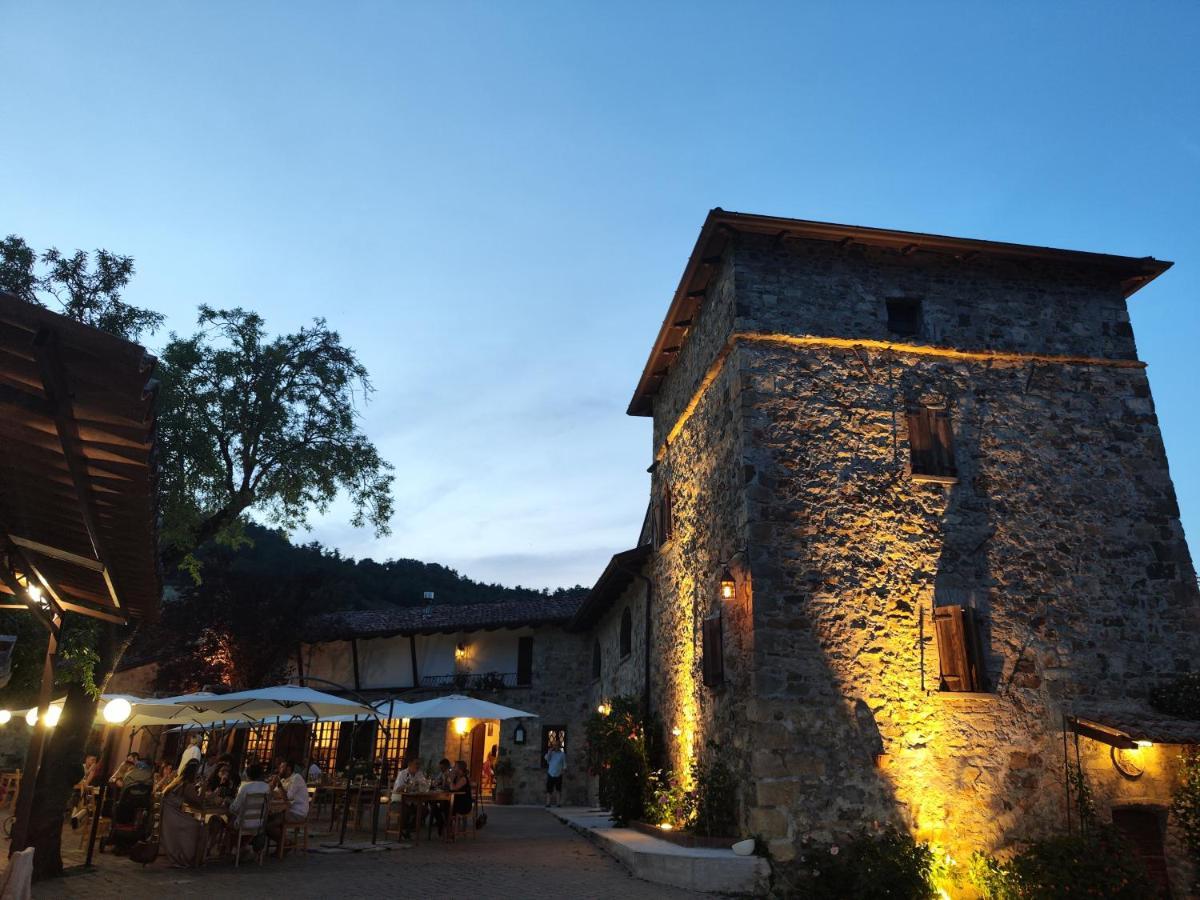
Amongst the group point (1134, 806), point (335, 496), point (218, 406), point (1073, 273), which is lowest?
point (1134, 806)

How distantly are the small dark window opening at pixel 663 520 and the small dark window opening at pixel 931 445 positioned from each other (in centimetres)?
461

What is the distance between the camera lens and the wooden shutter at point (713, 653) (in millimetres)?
9703

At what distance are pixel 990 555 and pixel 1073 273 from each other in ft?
14.8

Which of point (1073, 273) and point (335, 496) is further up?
point (1073, 273)

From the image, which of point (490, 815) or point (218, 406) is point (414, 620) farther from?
point (218, 406)

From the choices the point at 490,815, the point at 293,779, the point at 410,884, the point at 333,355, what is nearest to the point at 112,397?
the point at 410,884

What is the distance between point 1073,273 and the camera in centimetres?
1106

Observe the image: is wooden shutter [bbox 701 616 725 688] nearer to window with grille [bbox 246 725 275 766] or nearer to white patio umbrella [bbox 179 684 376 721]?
white patio umbrella [bbox 179 684 376 721]

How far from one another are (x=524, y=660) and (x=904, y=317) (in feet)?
55.0

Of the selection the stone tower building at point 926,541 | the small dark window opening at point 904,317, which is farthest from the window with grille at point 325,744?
the small dark window opening at point 904,317

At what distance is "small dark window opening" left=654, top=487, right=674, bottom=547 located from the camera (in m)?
13.5

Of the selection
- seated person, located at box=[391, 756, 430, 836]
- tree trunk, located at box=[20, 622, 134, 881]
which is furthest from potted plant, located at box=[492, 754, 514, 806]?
tree trunk, located at box=[20, 622, 134, 881]

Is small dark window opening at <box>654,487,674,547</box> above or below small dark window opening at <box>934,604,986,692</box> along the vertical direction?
above

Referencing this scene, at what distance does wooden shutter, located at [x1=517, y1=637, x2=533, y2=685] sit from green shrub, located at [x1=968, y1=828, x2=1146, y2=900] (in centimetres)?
1652
